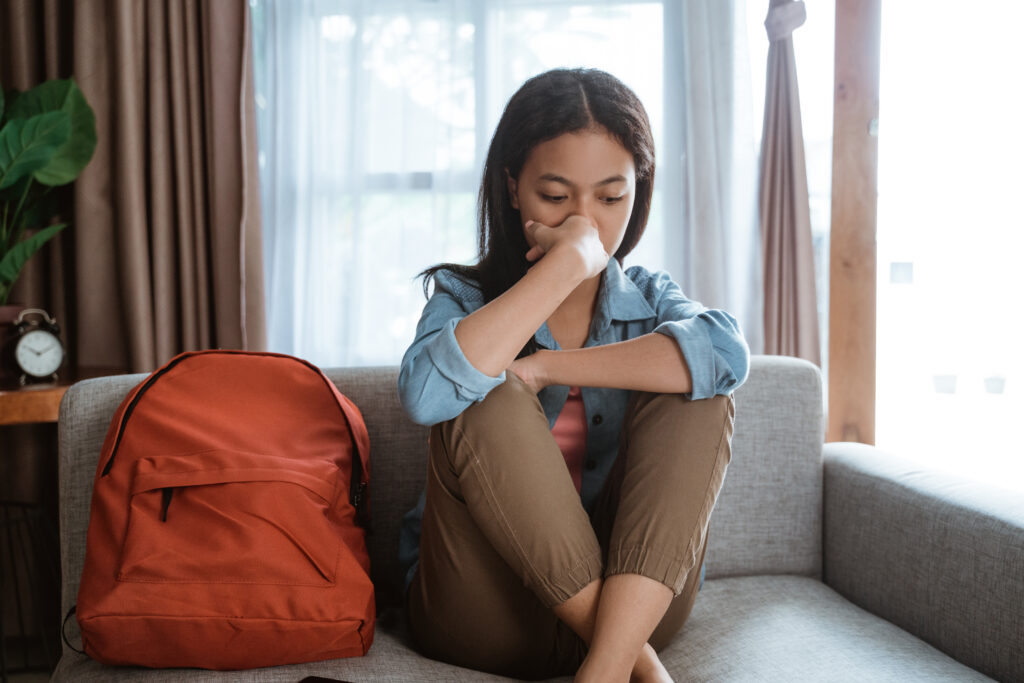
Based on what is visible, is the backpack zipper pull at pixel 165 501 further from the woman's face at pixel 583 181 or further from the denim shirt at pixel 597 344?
the woman's face at pixel 583 181

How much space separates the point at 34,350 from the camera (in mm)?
1689

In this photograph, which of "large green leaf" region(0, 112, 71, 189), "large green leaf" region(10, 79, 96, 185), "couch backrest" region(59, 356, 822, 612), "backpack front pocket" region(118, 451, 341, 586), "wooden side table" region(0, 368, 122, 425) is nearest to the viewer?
"backpack front pocket" region(118, 451, 341, 586)

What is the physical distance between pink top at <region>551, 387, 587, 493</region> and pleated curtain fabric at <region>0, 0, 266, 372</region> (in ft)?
3.94

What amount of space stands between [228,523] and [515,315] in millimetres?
485

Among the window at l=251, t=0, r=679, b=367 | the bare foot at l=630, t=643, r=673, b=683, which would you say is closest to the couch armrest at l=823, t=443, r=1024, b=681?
the bare foot at l=630, t=643, r=673, b=683

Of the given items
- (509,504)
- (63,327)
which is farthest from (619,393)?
(63,327)

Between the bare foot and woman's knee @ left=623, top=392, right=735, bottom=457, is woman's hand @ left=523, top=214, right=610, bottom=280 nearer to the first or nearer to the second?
woman's knee @ left=623, top=392, right=735, bottom=457

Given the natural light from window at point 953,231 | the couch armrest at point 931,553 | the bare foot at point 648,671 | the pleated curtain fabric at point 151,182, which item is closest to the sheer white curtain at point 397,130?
the pleated curtain fabric at point 151,182

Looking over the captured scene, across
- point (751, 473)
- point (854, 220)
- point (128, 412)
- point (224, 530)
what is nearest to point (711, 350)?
point (751, 473)

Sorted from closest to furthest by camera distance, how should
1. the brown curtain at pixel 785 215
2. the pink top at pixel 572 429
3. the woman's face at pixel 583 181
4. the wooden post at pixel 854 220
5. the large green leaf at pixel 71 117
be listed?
the woman's face at pixel 583 181
the pink top at pixel 572 429
the large green leaf at pixel 71 117
the wooden post at pixel 854 220
the brown curtain at pixel 785 215

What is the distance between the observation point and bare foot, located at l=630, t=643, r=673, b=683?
Answer: 86cm

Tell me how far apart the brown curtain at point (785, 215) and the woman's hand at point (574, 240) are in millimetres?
1216

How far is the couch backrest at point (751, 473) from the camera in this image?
130 centimetres

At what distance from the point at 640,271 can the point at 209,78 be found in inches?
55.5
